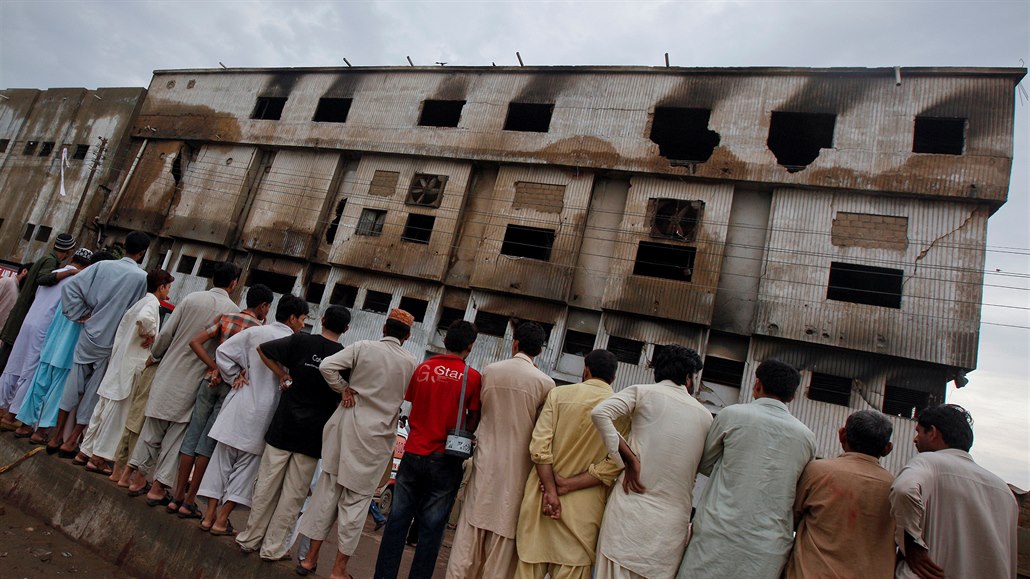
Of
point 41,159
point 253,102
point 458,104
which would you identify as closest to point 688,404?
point 458,104

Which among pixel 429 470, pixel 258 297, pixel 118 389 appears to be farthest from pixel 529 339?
pixel 118 389

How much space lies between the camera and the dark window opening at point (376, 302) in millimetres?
17297

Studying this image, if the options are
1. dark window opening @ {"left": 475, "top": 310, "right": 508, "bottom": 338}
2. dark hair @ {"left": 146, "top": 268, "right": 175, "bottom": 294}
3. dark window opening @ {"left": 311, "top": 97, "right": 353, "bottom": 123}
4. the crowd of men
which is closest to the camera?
the crowd of men

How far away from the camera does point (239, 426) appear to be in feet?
12.6

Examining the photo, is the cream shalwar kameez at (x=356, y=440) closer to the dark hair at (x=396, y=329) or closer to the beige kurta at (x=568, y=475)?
the dark hair at (x=396, y=329)

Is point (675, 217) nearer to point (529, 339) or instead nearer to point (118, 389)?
point (529, 339)

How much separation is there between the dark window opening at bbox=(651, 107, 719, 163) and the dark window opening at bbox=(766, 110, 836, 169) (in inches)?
74.0

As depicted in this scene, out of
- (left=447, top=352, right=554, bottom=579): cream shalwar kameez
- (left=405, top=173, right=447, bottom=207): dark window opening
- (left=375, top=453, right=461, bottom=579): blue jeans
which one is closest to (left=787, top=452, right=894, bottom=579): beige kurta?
(left=447, top=352, right=554, bottom=579): cream shalwar kameez

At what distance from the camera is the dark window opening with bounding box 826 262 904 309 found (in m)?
12.8

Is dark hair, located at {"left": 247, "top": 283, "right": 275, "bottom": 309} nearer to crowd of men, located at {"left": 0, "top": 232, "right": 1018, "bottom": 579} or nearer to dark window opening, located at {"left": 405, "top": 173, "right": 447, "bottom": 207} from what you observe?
crowd of men, located at {"left": 0, "top": 232, "right": 1018, "bottom": 579}

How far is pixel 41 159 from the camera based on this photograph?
24031 millimetres

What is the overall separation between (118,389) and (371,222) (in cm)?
1424

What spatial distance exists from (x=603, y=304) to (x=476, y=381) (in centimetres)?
1128

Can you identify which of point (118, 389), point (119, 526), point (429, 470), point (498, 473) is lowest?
point (119, 526)
